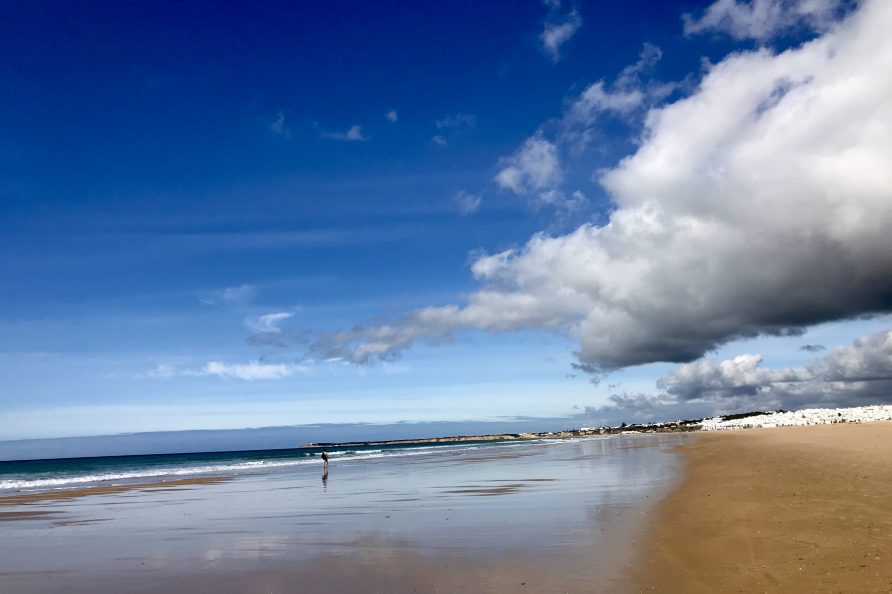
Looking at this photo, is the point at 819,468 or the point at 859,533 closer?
the point at 859,533

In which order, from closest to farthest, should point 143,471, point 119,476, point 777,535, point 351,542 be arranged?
point 777,535
point 351,542
point 119,476
point 143,471

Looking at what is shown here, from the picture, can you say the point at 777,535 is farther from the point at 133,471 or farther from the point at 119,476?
the point at 133,471

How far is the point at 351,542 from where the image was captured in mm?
15586

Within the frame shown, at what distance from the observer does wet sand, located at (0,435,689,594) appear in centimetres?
1151

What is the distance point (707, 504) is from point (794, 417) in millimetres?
118577

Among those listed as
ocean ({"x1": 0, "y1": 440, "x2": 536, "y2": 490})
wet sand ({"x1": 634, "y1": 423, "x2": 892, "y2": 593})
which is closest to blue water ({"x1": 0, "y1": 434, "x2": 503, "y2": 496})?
ocean ({"x1": 0, "y1": 440, "x2": 536, "y2": 490})

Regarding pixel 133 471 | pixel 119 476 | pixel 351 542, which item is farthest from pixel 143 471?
pixel 351 542

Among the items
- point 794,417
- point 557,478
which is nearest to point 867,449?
point 557,478

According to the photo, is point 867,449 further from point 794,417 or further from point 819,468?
point 794,417

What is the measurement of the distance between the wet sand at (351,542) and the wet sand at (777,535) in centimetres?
99

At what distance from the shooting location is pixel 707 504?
60.1ft

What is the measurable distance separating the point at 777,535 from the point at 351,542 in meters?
10.2

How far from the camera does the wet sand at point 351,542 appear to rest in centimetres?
1151

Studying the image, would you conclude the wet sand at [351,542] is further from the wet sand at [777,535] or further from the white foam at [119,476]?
the white foam at [119,476]
